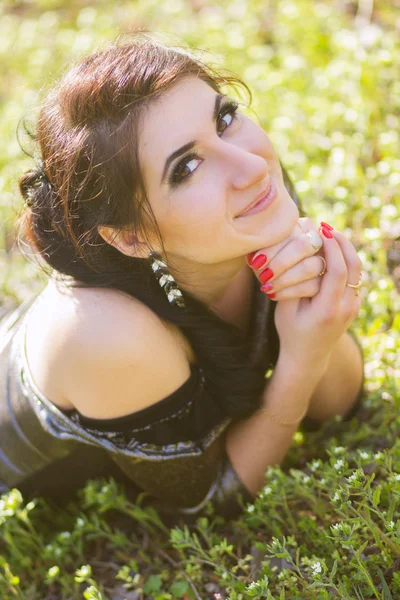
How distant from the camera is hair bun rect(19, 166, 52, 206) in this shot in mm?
2250

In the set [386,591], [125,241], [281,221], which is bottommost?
[386,591]

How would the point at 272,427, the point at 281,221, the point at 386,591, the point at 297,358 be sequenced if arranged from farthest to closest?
the point at 272,427 → the point at 297,358 → the point at 281,221 → the point at 386,591

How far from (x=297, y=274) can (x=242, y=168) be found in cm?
40

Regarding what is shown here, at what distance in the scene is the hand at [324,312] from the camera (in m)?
2.28

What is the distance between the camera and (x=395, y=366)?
2.81 m

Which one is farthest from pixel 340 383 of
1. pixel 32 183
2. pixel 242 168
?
pixel 32 183

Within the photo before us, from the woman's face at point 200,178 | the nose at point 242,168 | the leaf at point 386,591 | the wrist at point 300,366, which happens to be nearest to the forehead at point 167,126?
the woman's face at point 200,178

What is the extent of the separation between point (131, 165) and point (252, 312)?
826mm

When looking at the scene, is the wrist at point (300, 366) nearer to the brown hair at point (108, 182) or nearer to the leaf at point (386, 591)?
the brown hair at point (108, 182)

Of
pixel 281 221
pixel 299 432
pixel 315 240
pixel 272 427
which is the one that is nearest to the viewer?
pixel 281 221

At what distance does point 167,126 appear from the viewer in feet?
6.63

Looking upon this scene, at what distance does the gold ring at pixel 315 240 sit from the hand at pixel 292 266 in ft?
0.03

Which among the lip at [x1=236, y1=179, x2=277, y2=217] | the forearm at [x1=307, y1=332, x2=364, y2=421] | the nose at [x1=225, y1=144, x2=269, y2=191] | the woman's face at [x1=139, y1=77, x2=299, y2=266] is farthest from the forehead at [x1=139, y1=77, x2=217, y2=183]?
the forearm at [x1=307, y1=332, x2=364, y2=421]

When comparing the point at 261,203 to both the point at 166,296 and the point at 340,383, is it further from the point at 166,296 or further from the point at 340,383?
the point at 340,383
